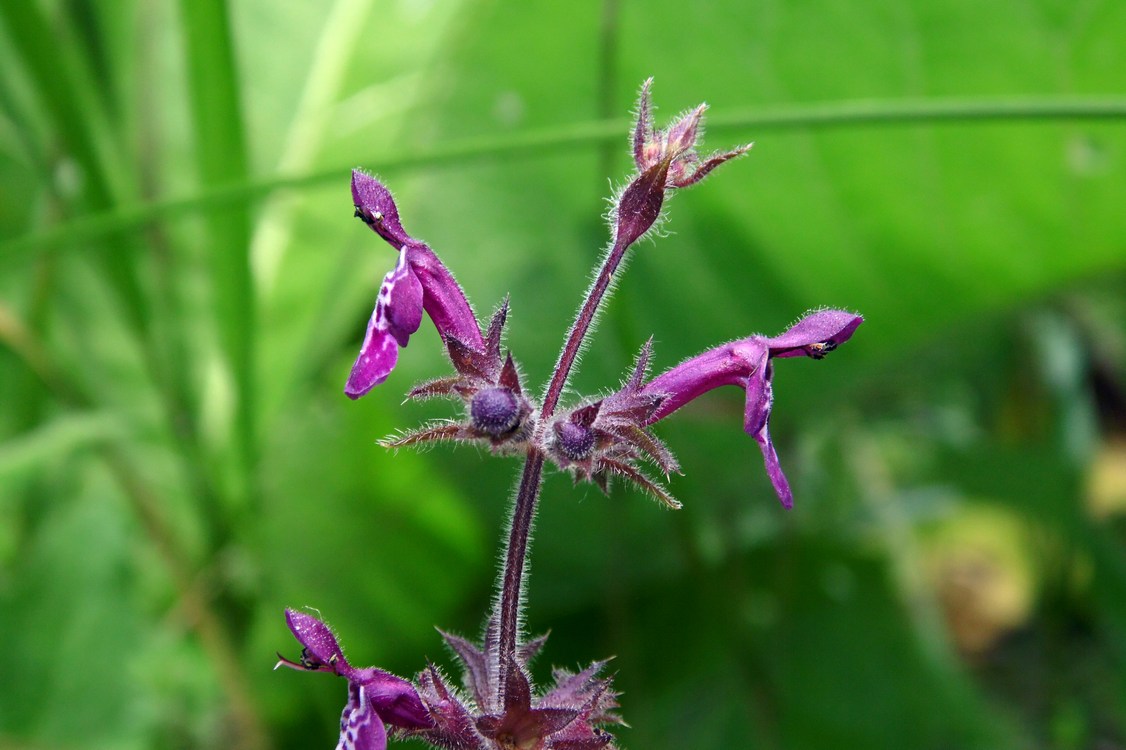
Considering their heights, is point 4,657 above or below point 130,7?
below

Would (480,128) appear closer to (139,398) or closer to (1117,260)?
(139,398)

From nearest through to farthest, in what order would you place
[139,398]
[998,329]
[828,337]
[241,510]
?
1. [828,337]
2. [241,510]
3. [139,398]
4. [998,329]

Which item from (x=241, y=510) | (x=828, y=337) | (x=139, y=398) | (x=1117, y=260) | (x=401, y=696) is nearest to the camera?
(x=401, y=696)

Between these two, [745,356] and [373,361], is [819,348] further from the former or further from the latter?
[373,361]

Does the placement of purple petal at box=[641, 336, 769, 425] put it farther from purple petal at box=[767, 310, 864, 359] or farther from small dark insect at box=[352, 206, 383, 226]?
small dark insect at box=[352, 206, 383, 226]

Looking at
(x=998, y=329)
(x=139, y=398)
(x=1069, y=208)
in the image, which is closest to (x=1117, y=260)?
(x=1069, y=208)

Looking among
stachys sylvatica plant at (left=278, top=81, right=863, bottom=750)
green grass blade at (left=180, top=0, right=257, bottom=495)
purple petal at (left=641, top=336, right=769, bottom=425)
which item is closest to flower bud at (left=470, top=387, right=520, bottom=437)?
stachys sylvatica plant at (left=278, top=81, right=863, bottom=750)
